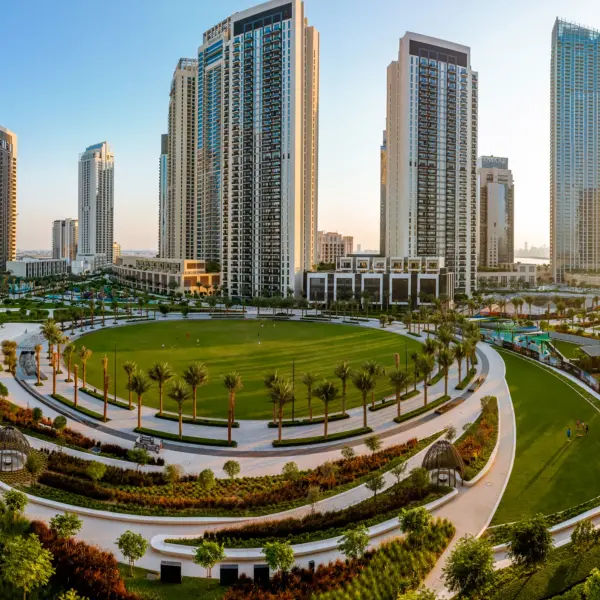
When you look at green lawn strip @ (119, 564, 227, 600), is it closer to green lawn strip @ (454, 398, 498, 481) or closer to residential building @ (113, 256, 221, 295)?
green lawn strip @ (454, 398, 498, 481)

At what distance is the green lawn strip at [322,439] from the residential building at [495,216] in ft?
531

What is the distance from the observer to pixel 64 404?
110 ft

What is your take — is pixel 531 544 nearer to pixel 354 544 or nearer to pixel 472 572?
pixel 472 572

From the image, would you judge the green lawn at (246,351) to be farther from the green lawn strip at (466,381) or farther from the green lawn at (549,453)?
the green lawn at (549,453)

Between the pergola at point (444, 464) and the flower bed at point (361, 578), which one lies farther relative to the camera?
Result: the pergola at point (444, 464)

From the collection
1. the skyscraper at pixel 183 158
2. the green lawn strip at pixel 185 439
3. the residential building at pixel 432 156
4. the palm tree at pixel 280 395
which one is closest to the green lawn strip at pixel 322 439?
the palm tree at pixel 280 395

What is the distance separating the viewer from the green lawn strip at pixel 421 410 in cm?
3094

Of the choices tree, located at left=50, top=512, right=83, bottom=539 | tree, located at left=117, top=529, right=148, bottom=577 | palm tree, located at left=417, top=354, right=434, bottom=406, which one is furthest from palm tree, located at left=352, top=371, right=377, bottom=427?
tree, located at left=50, top=512, right=83, bottom=539

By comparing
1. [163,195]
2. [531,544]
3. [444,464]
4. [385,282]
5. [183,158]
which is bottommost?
[444,464]

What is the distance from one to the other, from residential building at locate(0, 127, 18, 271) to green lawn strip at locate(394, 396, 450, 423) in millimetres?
146831

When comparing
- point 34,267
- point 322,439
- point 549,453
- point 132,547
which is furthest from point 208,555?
point 34,267

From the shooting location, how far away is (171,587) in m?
14.8

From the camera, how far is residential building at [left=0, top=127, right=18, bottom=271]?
14575cm

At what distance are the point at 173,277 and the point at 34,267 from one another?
62293 mm
